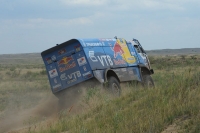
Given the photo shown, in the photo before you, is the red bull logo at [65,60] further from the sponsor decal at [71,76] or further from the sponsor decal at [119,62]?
the sponsor decal at [119,62]

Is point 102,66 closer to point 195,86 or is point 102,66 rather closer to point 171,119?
point 195,86

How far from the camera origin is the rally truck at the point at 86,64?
12.1 metres

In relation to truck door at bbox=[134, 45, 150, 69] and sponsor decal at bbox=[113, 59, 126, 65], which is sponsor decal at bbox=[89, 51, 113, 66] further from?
truck door at bbox=[134, 45, 150, 69]

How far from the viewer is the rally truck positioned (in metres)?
12.1

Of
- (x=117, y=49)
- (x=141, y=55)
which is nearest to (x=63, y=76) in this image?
(x=117, y=49)

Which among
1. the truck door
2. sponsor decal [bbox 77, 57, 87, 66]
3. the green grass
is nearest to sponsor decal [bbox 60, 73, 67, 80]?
sponsor decal [bbox 77, 57, 87, 66]

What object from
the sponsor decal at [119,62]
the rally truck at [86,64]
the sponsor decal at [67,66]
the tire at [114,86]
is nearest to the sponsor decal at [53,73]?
the rally truck at [86,64]

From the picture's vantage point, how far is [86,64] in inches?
474

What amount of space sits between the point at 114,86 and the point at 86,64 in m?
1.40

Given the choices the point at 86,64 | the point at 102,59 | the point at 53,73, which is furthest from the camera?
the point at 53,73

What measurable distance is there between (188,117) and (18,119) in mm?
7410

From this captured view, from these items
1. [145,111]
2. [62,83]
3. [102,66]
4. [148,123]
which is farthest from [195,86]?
[62,83]

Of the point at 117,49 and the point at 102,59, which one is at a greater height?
the point at 117,49

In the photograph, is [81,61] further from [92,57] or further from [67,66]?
[67,66]
